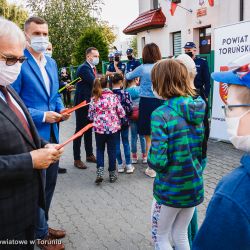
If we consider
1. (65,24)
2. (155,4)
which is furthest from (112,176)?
(65,24)

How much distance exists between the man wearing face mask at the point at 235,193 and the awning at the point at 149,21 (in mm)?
17587

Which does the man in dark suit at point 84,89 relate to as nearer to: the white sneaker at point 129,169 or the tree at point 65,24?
the white sneaker at point 129,169

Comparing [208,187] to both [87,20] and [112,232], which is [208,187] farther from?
[87,20]

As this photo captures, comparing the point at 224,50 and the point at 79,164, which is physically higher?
the point at 224,50

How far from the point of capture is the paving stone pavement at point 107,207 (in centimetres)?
353

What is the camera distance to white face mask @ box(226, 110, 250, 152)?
123 cm

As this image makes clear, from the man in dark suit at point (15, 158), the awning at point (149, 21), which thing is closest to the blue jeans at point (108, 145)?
the man in dark suit at point (15, 158)

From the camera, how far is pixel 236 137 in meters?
1.28

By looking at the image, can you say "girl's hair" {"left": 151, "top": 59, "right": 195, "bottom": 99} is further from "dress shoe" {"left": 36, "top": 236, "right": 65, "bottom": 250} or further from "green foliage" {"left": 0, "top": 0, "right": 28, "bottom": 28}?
"green foliage" {"left": 0, "top": 0, "right": 28, "bottom": 28}

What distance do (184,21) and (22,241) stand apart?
15748 millimetres

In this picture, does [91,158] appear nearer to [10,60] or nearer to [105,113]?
[105,113]

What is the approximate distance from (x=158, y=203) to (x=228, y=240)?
60.3 inches

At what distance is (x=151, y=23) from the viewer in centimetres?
1806

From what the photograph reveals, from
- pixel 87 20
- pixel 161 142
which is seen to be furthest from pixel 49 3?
pixel 161 142
